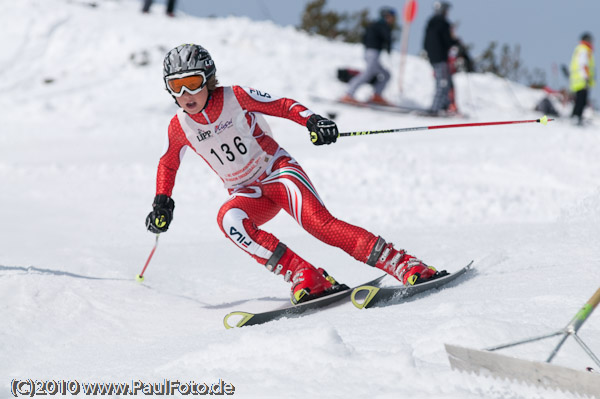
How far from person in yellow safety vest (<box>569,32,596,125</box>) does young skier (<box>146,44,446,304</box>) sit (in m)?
9.64

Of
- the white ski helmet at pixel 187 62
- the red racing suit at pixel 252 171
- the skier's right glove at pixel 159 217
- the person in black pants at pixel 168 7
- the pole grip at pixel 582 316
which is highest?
the white ski helmet at pixel 187 62

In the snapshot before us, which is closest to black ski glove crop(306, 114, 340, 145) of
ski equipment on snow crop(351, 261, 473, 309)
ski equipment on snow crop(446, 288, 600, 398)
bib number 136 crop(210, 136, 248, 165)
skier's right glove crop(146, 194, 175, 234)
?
bib number 136 crop(210, 136, 248, 165)

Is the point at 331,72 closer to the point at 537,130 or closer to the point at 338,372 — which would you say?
the point at 537,130

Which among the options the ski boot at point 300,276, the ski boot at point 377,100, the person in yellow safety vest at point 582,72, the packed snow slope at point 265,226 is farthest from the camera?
the ski boot at point 377,100

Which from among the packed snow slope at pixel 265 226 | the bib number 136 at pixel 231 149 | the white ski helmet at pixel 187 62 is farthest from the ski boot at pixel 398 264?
the white ski helmet at pixel 187 62

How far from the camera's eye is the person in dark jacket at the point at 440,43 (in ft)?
39.4

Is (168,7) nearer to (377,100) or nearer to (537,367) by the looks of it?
(377,100)

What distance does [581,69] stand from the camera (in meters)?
12.5

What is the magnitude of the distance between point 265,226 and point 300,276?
338 centimetres

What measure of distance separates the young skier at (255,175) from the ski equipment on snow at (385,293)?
56mm

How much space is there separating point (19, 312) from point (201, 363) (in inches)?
68.9

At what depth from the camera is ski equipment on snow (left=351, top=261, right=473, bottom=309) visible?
3.60m

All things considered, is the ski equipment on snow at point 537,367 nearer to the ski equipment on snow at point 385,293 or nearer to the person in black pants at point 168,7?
the ski equipment on snow at point 385,293

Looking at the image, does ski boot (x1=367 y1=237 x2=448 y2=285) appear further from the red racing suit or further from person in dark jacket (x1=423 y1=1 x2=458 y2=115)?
person in dark jacket (x1=423 y1=1 x2=458 y2=115)
